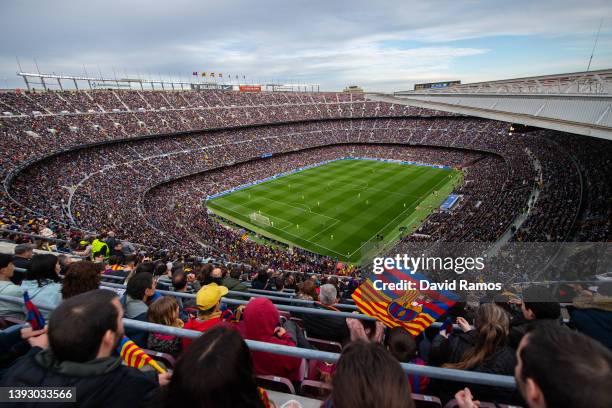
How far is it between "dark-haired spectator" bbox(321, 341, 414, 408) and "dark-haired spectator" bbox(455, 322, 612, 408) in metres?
0.73

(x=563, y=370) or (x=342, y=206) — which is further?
(x=342, y=206)

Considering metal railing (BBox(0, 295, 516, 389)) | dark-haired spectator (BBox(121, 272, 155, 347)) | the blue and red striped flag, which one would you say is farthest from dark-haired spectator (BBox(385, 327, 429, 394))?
the blue and red striped flag

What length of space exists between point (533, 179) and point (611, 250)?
24136 millimetres

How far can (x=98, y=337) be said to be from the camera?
226 centimetres

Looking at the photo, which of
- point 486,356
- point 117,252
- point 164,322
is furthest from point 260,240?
point 486,356

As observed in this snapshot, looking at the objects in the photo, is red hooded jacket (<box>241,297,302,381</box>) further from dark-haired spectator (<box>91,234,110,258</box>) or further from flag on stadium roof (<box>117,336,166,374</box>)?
dark-haired spectator (<box>91,234,110,258</box>)

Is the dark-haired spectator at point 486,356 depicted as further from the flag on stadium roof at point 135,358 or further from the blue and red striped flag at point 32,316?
the blue and red striped flag at point 32,316

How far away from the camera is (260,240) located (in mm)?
31797

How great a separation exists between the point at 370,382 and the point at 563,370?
1.01m

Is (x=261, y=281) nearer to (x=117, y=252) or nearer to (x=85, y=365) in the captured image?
(x=117, y=252)

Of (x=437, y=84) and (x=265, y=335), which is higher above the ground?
(x=437, y=84)

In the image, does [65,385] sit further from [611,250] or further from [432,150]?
[432,150]

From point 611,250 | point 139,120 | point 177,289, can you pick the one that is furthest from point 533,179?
point 139,120

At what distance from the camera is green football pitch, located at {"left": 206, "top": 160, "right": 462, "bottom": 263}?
3094 cm
